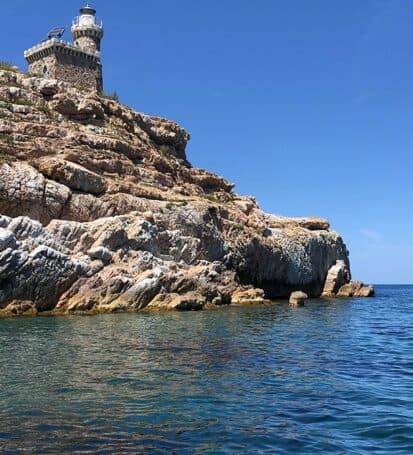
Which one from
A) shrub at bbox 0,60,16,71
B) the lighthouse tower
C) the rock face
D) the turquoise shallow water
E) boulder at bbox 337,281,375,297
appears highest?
the lighthouse tower

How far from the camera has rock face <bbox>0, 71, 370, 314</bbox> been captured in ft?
131

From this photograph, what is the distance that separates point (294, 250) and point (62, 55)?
39.7 meters

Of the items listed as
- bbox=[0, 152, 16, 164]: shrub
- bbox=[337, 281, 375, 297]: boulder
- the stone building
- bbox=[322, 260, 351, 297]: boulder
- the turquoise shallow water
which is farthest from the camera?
bbox=[337, 281, 375, 297]: boulder

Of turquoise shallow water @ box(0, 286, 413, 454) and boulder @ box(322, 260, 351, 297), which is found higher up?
boulder @ box(322, 260, 351, 297)

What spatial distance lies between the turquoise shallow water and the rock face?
479 inches

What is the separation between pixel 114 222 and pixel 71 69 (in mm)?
31695

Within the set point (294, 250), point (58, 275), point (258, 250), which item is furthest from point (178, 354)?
point (294, 250)

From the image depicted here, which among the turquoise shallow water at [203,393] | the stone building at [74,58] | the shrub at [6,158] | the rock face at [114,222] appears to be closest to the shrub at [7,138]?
the rock face at [114,222]

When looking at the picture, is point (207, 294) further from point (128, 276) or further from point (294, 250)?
point (294, 250)

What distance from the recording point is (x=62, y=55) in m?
67.8

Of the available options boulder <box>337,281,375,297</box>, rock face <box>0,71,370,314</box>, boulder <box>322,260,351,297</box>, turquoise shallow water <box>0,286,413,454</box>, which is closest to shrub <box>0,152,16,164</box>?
rock face <box>0,71,370,314</box>

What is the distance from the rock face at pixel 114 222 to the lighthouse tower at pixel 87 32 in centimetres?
1409

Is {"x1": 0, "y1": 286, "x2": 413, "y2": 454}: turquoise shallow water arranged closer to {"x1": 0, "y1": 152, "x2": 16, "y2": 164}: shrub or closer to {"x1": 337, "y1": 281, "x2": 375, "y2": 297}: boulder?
{"x1": 0, "y1": 152, "x2": 16, "y2": 164}: shrub

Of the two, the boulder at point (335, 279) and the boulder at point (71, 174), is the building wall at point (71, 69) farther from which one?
the boulder at point (335, 279)
